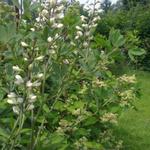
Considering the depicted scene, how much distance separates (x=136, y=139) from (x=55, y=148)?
4745 millimetres

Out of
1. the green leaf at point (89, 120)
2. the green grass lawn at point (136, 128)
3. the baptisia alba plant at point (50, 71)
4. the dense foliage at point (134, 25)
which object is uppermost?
the baptisia alba plant at point (50, 71)

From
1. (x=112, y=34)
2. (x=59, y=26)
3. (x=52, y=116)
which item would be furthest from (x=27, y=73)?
(x=52, y=116)

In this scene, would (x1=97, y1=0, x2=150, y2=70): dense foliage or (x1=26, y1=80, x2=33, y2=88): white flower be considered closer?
(x1=26, y1=80, x2=33, y2=88): white flower

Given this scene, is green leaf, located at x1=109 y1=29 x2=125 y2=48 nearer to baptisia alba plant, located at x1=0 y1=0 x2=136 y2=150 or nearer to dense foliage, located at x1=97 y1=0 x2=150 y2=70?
baptisia alba plant, located at x1=0 y1=0 x2=136 y2=150

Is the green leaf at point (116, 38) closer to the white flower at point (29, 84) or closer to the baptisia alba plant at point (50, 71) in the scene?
the baptisia alba plant at point (50, 71)

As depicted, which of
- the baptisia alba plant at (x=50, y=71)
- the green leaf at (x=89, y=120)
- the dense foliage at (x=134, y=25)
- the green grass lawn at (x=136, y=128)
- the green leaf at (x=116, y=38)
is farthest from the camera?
the dense foliage at (x=134, y=25)

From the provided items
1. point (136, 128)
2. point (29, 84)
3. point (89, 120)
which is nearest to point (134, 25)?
point (136, 128)

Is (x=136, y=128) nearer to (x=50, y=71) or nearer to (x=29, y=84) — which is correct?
(x=50, y=71)

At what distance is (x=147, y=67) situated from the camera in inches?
602

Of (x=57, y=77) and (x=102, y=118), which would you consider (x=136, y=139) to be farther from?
(x=57, y=77)

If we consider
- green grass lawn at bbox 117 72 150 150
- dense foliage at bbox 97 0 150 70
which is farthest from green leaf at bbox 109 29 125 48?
dense foliage at bbox 97 0 150 70

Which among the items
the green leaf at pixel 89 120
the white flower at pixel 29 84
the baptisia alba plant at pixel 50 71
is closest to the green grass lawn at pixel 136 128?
the green leaf at pixel 89 120

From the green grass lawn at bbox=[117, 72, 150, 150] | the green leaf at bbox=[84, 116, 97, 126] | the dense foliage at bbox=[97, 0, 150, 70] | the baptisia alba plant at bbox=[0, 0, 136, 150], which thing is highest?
the baptisia alba plant at bbox=[0, 0, 136, 150]

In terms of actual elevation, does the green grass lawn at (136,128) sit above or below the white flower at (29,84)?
below
